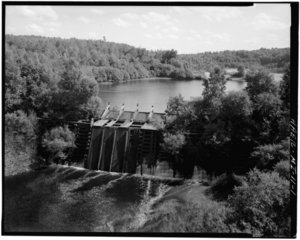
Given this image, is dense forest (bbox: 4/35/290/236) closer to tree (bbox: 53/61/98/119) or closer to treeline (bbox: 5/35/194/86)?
tree (bbox: 53/61/98/119)

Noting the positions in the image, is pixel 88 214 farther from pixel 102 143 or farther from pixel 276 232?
pixel 276 232

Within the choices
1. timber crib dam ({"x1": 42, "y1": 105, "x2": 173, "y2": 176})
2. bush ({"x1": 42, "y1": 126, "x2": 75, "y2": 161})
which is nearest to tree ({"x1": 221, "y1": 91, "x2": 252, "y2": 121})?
timber crib dam ({"x1": 42, "y1": 105, "x2": 173, "y2": 176})

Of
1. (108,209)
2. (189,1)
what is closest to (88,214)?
(108,209)

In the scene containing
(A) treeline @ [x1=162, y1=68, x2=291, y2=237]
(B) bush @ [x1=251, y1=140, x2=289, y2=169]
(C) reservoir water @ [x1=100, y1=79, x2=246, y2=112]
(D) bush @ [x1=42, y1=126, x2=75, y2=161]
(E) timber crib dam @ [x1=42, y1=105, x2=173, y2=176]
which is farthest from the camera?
(C) reservoir water @ [x1=100, y1=79, x2=246, y2=112]

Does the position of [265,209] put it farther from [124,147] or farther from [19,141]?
[19,141]

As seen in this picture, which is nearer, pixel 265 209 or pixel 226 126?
pixel 265 209

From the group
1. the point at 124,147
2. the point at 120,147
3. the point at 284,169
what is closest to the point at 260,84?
the point at 284,169
